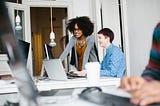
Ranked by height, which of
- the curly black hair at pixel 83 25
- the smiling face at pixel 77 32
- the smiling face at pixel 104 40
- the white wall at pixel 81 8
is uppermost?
the white wall at pixel 81 8

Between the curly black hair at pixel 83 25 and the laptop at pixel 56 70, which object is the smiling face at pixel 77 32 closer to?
the curly black hair at pixel 83 25

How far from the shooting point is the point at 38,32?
757 centimetres

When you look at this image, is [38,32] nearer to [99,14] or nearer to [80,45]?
[99,14]

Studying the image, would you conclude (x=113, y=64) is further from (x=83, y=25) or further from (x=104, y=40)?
(x=83, y=25)

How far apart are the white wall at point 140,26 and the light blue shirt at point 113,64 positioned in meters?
1.86

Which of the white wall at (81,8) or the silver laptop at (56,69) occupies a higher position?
the white wall at (81,8)

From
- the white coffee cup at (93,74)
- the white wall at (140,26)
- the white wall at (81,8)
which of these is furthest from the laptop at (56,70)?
the white wall at (81,8)

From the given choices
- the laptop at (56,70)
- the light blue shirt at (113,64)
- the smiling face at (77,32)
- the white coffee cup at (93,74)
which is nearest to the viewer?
the white coffee cup at (93,74)

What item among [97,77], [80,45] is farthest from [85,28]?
[97,77]

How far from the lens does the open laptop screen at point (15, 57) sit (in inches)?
20.0

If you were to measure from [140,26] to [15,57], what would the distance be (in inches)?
157

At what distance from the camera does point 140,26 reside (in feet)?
14.2

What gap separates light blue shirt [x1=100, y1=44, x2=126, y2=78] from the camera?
2.30m

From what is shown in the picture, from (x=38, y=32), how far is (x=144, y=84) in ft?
23.3
